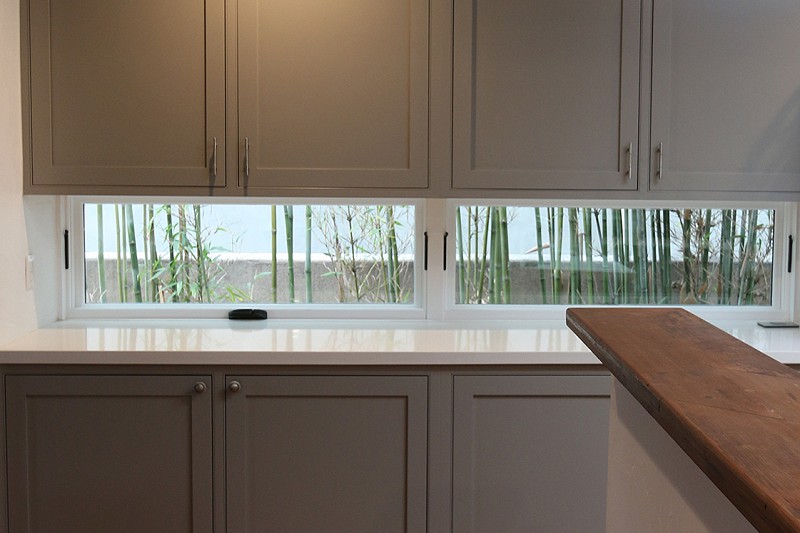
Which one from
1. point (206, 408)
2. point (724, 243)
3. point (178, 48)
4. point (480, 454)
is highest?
point (178, 48)

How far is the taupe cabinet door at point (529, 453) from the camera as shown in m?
2.20

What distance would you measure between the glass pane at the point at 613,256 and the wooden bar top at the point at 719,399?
5.81ft

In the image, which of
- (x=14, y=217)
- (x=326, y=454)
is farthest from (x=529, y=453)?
(x=14, y=217)

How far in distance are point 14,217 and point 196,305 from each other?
2.27 ft

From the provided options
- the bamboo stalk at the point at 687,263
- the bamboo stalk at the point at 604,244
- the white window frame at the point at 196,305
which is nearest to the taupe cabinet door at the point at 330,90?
the white window frame at the point at 196,305

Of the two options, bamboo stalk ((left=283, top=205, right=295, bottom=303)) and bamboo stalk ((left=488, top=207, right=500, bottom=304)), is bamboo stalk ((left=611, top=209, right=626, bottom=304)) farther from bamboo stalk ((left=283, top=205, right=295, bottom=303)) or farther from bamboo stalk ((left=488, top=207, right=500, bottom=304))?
bamboo stalk ((left=283, top=205, right=295, bottom=303))

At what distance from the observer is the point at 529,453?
221 centimetres

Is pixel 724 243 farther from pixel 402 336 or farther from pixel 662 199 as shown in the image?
pixel 402 336

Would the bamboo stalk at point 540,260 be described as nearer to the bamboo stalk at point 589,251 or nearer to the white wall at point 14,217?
the bamboo stalk at point 589,251

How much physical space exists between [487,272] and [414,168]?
594 millimetres

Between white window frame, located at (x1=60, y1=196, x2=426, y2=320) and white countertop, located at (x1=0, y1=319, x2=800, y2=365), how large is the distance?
2.8 inches

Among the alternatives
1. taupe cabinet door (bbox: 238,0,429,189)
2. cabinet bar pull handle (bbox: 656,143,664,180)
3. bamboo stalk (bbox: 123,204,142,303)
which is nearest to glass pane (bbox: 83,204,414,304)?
bamboo stalk (bbox: 123,204,142,303)

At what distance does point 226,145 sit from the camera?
2.36 metres

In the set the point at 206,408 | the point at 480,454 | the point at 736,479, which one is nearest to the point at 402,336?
the point at 480,454
